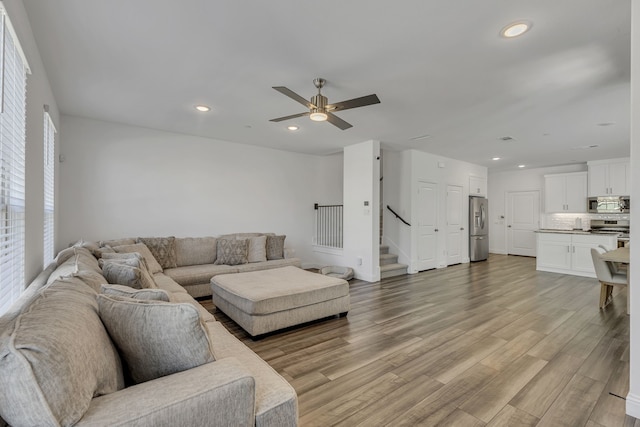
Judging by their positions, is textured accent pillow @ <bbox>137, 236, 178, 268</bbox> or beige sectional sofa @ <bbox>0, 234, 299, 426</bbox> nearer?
beige sectional sofa @ <bbox>0, 234, 299, 426</bbox>

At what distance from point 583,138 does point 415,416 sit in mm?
5709

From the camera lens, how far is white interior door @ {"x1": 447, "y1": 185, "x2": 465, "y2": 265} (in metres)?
7.11

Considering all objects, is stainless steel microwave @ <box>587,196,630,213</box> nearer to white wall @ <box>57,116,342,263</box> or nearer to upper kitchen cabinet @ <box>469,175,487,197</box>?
upper kitchen cabinet @ <box>469,175,487,197</box>

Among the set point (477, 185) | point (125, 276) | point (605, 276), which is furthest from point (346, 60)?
point (477, 185)

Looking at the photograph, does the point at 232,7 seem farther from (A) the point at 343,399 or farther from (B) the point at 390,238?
(B) the point at 390,238

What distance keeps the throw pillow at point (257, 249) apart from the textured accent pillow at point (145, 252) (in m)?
1.39

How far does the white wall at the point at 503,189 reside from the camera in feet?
28.1

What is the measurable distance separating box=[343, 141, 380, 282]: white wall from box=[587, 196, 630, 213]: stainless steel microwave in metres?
5.90

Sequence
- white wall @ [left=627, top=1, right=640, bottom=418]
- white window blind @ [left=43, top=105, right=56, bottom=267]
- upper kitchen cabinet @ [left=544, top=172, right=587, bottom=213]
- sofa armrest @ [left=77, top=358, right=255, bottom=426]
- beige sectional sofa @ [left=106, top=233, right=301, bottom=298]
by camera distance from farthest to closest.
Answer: upper kitchen cabinet @ [left=544, top=172, right=587, bottom=213], beige sectional sofa @ [left=106, top=233, right=301, bottom=298], white window blind @ [left=43, top=105, right=56, bottom=267], white wall @ [left=627, top=1, right=640, bottom=418], sofa armrest @ [left=77, top=358, right=255, bottom=426]

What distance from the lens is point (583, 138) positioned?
5105 millimetres

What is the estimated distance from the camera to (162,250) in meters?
4.32

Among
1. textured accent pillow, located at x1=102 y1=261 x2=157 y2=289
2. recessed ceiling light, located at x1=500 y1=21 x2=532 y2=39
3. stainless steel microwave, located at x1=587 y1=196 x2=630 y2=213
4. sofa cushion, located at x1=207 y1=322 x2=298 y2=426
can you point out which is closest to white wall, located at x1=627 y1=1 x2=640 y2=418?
recessed ceiling light, located at x1=500 y1=21 x2=532 y2=39

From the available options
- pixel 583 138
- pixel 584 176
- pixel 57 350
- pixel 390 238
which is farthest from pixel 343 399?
pixel 584 176

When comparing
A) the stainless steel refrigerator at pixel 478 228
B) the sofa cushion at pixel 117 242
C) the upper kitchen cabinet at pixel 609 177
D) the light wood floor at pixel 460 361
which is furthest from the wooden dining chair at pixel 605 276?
the sofa cushion at pixel 117 242
